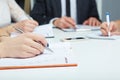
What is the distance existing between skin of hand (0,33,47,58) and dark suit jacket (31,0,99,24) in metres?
1.35

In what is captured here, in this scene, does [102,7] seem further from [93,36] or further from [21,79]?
[21,79]

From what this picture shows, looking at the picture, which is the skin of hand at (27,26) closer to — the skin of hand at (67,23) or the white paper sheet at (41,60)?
the skin of hand at (67,23)

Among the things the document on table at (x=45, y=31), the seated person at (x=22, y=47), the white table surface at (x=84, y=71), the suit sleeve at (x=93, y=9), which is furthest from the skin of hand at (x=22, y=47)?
the suit sleeve at (x=93, y=9)

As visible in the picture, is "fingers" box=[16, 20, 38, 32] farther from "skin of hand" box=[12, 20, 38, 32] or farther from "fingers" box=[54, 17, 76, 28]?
"fingers" box=[54, 17, 76, 28]

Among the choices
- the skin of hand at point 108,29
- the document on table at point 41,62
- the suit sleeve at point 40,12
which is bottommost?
the document on table at point 41,62

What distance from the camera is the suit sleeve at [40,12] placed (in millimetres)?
2242

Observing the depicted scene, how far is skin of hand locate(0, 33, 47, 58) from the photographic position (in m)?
0.84

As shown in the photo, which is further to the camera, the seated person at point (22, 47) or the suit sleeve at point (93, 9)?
the suit sleeve at point (93, 9)

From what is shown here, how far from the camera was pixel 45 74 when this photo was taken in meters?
0.71

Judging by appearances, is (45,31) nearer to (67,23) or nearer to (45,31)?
(45,31)

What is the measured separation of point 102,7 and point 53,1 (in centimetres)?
117

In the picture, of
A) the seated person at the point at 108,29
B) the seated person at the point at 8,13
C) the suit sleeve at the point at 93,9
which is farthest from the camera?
the suit sleeve at the point at 93,9

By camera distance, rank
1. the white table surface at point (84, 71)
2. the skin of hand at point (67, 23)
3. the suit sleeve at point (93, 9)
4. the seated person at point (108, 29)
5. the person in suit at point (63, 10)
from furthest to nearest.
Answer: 1. the suit sleeve at point (93, 9)
2. the person in suit at point (63, 10)
3. the skin of hand at point (67, 23)
4. the seated person at point (108, 29)
5. the white table surface at point (84, 71)

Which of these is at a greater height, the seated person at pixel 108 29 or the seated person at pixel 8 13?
the seated person at pixel 8 13
